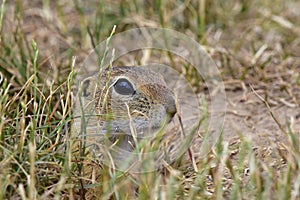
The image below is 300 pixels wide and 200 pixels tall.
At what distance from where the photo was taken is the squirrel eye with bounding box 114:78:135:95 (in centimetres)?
267

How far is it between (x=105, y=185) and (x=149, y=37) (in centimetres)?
200

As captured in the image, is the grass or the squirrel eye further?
the squirrel eye

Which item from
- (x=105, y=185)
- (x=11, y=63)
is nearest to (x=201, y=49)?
(x=11, y=63)

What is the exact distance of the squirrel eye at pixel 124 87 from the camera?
8.75ft

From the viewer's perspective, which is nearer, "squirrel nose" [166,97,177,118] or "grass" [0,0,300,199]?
"grass" [0,0,300,199]

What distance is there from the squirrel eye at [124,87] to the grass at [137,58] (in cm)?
21

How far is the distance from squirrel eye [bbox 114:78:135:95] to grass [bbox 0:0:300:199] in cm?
21

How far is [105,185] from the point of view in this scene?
212cm

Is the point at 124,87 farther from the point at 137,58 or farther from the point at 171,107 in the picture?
the point at 137,58

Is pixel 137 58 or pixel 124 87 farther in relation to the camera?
pixel 137 58

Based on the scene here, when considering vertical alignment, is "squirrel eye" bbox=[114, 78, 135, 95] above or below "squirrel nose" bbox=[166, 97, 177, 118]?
above

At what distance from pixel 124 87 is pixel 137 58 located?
3.67 ft

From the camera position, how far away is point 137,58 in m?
3.77

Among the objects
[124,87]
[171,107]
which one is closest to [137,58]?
[124,87]
